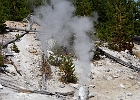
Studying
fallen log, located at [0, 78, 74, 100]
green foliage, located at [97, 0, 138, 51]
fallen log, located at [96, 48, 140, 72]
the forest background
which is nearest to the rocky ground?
fallen log, located at [0, 78, 74, 100]

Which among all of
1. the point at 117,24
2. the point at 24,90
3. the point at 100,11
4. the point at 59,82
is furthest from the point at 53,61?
the point at 100,11

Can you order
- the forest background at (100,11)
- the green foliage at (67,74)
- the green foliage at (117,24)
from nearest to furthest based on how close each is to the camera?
the green foliage at (67,74), the green foliage at (117,24), the forest background at (100,11)

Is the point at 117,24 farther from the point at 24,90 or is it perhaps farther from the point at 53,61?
the point at 24,90

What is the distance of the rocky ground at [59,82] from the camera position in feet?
48.5

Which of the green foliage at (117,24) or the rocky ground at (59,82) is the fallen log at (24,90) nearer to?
the rocky ground at (59,82)

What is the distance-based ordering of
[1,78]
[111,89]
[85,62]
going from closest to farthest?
[1,78]
[111,89]
[85,62]

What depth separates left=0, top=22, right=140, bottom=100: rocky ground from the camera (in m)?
14.8

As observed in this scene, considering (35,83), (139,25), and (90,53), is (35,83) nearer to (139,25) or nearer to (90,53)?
(90,53)

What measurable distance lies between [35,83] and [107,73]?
4.29 m

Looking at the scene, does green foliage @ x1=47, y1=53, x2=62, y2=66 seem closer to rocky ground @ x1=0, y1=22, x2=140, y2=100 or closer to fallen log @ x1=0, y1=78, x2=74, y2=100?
rocky ground @ x1=0, y1=22, x2=140, y2=100

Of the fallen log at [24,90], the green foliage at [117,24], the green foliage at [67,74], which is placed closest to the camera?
Answer: the fallen log at [24,90]

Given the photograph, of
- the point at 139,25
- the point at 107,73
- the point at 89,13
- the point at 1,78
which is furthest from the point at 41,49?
the point at 139,25

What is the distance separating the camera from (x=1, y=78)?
603 inches

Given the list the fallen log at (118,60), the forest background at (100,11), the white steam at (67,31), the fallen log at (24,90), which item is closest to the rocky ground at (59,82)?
the fallen log at (24,90)
